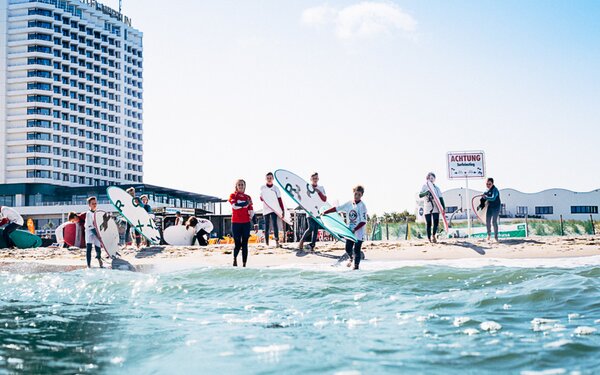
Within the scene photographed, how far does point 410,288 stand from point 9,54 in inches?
3956

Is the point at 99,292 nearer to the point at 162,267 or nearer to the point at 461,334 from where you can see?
the point at 162,267

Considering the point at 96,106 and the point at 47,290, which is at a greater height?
the point at 96,106

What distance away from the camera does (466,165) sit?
1880cm

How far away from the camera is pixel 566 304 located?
21.9 feet

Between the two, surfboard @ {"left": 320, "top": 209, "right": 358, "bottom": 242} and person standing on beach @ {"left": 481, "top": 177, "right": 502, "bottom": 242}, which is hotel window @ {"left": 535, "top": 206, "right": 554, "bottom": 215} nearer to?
person standing on beach @ {"left": 481, "top": 177, "right": 502, "bottom": 242}

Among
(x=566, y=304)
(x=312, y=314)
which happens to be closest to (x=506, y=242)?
(x=566, y=304)

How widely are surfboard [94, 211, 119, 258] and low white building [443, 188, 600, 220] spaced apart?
58228mm

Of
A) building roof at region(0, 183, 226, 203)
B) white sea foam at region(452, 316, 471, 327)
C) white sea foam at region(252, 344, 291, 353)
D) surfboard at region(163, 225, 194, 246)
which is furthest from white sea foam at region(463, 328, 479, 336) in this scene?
building roof at region(0, 183, 226, 203)

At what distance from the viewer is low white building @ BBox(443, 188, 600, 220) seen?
2699 inches

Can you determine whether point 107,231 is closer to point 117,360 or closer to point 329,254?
point 329,254

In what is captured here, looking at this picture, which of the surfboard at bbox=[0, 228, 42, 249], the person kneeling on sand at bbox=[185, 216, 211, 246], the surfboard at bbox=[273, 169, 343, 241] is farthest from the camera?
the surfboard at bbox=[0, 228, 42, 249]

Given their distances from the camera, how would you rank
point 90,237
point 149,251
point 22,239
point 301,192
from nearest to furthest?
1. point 90,237
2. point 301,192
3. point 149,251
4. point 22,239

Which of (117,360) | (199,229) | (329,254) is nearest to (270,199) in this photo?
(329,254)

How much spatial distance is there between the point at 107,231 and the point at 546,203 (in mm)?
66079
